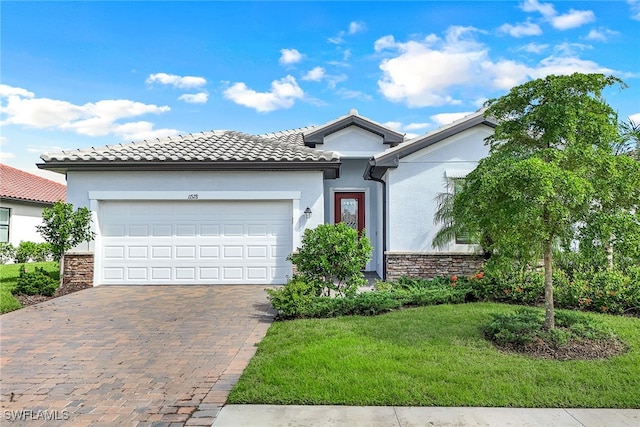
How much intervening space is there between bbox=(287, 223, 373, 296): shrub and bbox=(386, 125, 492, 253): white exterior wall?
3511mm

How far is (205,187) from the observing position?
11039 mm

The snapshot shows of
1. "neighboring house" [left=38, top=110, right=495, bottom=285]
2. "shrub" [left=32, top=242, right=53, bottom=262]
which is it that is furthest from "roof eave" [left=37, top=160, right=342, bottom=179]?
"shrub" [left=32, top=242, right=53, bottom=262]

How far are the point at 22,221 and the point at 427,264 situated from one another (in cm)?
1877

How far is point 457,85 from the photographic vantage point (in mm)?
13789

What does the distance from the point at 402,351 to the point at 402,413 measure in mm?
1602

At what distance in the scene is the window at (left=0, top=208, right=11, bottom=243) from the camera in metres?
17.0

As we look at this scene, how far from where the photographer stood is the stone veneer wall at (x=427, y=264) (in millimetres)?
11156

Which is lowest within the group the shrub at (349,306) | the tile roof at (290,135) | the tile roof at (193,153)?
the shrub at (349,306)

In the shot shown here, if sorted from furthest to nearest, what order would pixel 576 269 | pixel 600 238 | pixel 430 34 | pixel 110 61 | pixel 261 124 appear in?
1. pixel 261 124
2. pixel 110 61
3. pixel 430 34
4. pixel 576 269
5. pixel 600 238

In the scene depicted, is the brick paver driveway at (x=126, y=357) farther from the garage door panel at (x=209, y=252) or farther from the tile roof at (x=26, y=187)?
the tile roof at (x=26, y=187)

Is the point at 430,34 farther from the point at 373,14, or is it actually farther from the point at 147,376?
the point at 147,376

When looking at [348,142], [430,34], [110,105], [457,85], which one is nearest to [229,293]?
[348,142]

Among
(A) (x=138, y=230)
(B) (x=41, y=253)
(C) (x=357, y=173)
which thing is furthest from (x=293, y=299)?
(B) (x=41, y=253)

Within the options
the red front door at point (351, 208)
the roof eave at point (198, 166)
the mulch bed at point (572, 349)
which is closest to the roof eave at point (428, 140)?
the roof eave at point (198, 166)
